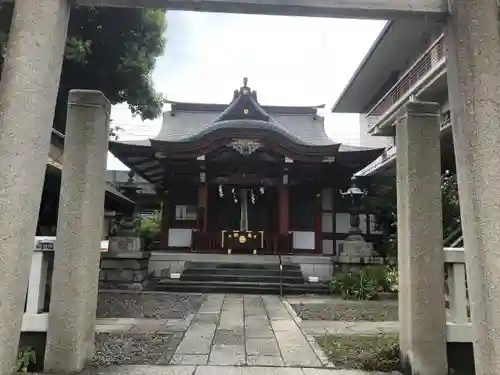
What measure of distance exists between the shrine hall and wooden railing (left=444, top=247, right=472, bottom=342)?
1024 cm

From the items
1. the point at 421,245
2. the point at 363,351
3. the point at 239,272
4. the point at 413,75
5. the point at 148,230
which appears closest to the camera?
the point at 421,245

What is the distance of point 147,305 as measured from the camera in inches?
328

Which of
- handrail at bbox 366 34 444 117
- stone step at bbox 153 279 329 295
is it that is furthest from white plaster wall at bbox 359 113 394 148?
stone step at bbox 153 279 329 295

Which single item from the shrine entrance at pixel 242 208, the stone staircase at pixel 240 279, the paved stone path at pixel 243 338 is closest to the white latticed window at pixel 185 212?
the shrine entrance at pixel 242 208

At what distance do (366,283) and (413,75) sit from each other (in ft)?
33.1

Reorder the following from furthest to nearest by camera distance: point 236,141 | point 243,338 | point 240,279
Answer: point 236,141
point 240,279
point 243,338

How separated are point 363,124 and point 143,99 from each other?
1729 centimetres

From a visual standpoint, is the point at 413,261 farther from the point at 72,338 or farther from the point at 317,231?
the point at 317,231

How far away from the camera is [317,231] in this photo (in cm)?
1512

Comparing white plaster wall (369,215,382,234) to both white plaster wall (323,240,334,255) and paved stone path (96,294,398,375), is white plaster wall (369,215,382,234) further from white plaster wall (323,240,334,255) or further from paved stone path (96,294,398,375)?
paved stone path (96,294,398,375)

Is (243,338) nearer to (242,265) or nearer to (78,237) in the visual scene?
(78,237)

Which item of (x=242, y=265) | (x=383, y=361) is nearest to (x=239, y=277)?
(x=242, y=265)

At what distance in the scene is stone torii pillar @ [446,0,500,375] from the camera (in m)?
2.67

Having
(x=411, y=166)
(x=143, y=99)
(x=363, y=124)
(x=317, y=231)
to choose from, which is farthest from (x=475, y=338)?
(x=363, y=124)
